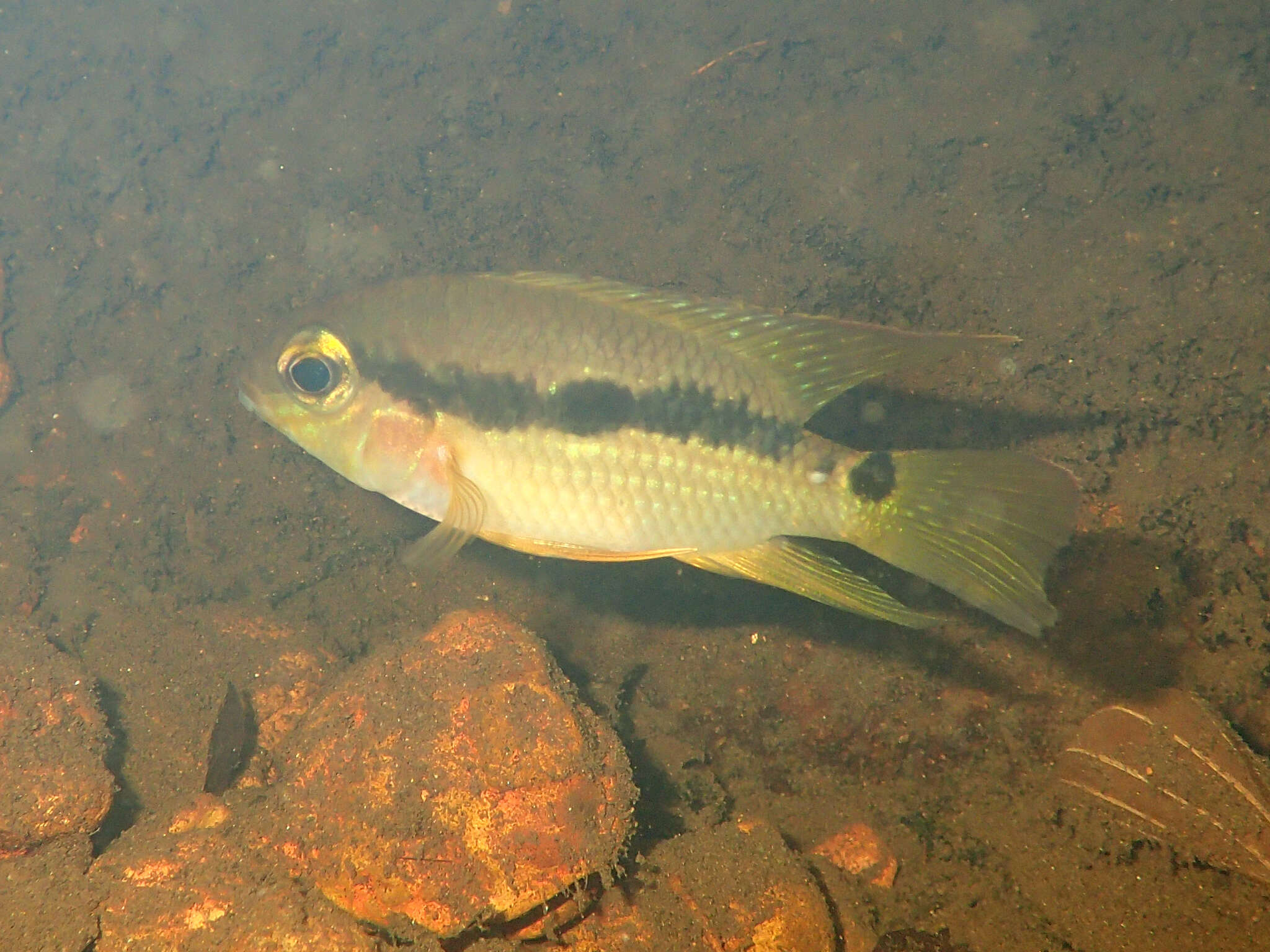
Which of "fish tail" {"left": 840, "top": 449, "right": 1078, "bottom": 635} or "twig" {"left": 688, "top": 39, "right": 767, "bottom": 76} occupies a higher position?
"twig" {"left": 688, "top": 39, "right": 767, "bottom": 76}

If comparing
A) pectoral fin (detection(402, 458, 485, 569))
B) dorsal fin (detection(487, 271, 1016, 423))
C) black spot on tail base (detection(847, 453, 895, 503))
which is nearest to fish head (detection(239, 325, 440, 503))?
pectoral fin (detection(402, 458, 485, 569))

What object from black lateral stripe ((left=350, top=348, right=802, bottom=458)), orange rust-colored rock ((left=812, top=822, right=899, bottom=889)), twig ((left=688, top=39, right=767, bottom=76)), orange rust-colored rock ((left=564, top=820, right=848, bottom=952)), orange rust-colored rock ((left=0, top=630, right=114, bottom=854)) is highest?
twig ((left=688, top=39, right=767, bottom=76))

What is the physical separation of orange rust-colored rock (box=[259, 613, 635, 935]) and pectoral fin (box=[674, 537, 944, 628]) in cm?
98

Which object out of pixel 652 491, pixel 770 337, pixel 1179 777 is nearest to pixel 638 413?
pixel 652 491

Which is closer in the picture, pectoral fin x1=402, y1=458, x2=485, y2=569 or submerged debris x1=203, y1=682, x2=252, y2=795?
pectoral fin x1=402, y1=458, x2=485, y2=569

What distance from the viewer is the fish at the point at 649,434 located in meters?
2.89

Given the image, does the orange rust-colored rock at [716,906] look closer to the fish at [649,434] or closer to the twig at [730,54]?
the fish at [649,434]

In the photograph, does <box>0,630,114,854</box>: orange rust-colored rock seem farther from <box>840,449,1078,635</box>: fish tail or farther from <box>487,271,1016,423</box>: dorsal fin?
<box>840,449,1078,635</box>: fish tail

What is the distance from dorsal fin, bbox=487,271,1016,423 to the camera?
9.61 ft

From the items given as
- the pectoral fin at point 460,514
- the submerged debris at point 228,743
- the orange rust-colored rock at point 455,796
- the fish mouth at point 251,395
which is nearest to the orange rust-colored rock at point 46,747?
the submerged debris at point 228,743

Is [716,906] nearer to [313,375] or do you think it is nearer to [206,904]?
[206,904]

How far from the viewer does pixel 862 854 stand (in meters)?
3.63

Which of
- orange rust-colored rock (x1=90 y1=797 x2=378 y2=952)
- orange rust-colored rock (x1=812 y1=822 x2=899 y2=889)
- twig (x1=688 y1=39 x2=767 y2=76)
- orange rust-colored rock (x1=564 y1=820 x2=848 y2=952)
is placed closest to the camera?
orange rust-colored rock (x1=90 y1=797 x2=378 y2=952)

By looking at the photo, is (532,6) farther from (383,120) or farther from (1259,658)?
(1259,658)
